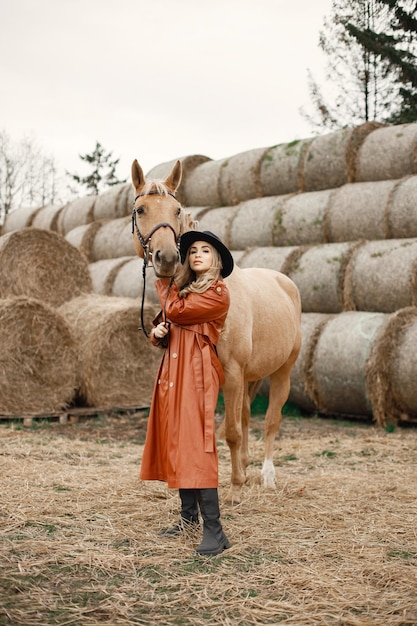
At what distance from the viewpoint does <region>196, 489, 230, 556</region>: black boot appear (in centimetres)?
349

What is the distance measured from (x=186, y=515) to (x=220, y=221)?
7033 mm

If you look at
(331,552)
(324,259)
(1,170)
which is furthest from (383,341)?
(1,170)

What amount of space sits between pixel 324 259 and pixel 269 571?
18.9 ft

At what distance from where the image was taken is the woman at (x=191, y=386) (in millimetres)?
3502

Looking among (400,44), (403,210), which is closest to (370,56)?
(400,44)

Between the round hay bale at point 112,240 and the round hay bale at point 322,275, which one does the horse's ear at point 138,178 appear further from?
the round hay bale at point 112,240

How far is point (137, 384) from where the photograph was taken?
29.0 ft

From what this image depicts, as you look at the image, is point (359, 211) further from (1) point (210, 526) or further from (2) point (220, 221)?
(1) point (210, 526)

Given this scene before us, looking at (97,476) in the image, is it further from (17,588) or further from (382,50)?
(382,50)

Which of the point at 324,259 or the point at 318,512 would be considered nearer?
the point at 318,512

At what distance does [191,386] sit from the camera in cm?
359

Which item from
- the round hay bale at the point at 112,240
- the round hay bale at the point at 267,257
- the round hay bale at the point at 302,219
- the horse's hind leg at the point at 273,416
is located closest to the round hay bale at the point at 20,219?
the round hay bale at the point at 112,240

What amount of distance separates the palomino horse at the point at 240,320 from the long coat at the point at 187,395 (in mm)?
255

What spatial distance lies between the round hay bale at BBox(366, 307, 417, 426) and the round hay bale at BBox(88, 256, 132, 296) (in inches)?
193
